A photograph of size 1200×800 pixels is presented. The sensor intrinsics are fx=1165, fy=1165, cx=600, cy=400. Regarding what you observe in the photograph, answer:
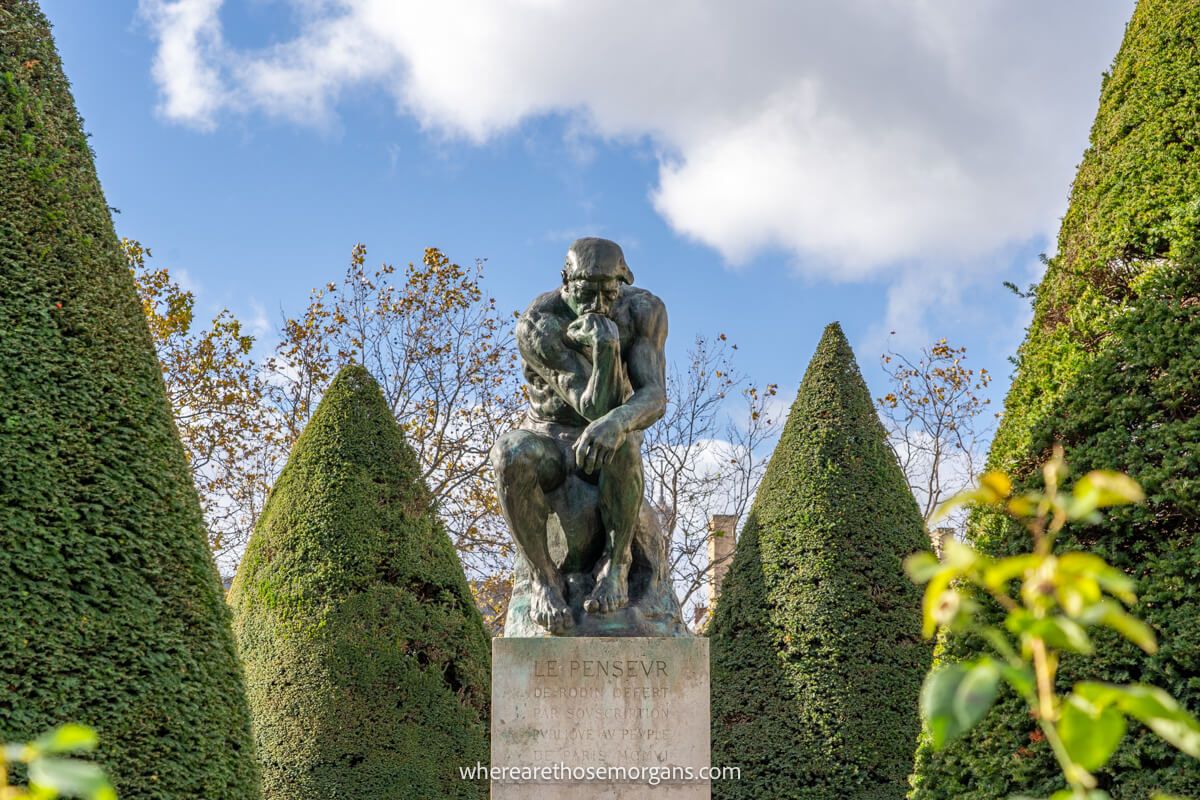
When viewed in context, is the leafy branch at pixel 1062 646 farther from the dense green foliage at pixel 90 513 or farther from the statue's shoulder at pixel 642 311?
the statue's shoulder at pixel 642 311

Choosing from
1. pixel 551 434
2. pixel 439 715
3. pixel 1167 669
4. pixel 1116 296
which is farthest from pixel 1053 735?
pixel 439 715

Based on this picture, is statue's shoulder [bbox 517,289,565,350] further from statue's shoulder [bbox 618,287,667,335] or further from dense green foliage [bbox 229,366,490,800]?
dense green foliage [bbox 229,366,490,800]

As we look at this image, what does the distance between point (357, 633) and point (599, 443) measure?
481 centimetres

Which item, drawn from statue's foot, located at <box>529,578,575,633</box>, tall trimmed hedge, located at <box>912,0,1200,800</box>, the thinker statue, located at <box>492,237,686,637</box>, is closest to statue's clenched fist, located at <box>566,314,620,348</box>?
the thinker statue, located at <box>492,237,686,637</box>

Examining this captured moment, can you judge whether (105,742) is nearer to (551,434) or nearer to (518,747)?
(518,747)

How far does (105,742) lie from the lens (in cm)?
582

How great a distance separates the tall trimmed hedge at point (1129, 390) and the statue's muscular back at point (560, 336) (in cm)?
213

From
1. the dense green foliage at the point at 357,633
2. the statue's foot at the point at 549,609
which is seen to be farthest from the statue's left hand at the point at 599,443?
the dense green foliage at the point at 357,633

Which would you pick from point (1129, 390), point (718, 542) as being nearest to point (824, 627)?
point (1129, 390)

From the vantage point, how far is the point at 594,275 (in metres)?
6.80

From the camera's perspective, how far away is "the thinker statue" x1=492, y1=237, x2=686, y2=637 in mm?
6570

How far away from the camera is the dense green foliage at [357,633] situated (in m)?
10.2

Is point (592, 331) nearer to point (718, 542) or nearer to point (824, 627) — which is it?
point (824, 627)

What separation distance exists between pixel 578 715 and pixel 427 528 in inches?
200
